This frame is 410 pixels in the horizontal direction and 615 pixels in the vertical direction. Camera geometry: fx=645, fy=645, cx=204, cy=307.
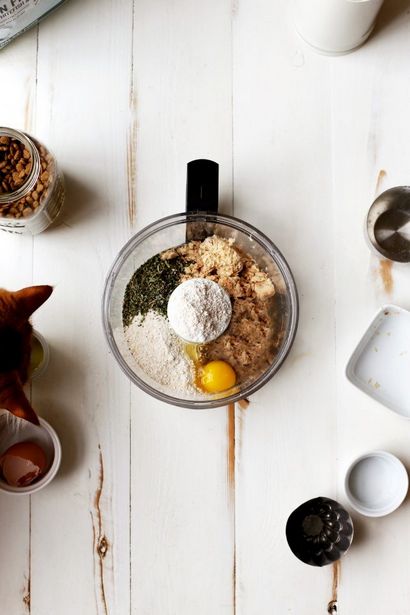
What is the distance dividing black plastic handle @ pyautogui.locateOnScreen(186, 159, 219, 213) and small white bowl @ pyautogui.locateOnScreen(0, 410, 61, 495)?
18.7 inches

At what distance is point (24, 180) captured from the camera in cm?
106

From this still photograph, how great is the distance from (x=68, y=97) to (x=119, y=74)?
11 centimetres

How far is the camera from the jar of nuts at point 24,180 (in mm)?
1058

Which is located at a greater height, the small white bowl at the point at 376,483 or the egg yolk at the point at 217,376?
the egg yolk at the point at 217,376

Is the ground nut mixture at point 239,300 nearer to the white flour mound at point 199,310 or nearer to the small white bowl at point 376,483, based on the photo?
the white flour mound at point 199,310

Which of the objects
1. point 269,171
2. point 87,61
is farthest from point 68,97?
point 269,171

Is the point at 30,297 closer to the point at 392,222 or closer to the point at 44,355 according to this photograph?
the point at 44,355

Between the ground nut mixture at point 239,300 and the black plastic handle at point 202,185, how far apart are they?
7cm

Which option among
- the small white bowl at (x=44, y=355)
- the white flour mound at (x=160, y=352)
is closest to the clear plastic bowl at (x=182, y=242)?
the white flour mound at (x=160, y=352)

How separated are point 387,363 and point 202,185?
48cm

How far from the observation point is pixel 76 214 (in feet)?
3.99

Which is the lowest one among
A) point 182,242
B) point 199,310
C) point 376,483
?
point 376,483

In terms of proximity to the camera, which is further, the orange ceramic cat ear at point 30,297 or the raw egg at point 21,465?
the raw egg at point 21,465

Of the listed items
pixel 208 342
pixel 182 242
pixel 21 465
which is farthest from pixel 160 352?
pixel 21 465
